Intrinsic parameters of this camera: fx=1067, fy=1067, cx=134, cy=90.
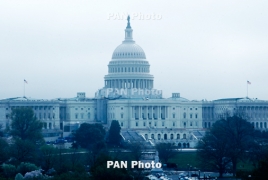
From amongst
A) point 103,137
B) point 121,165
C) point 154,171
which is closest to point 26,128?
point 103,137

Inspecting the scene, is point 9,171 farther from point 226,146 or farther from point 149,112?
point 149,112

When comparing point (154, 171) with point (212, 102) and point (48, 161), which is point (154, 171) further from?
point (212, 102)

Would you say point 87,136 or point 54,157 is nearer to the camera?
point 54,157

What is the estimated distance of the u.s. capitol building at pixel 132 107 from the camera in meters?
146

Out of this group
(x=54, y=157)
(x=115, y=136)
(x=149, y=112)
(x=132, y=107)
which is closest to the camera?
(x=54, y=157)

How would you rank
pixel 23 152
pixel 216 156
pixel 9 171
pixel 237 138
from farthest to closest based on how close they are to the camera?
pixel 237 138, pixel 23 152, pixel 216 156, pixel 9 171

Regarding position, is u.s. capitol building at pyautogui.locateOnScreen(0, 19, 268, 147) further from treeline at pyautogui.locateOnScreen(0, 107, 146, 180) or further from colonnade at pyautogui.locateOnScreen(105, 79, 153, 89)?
treeline at pyautogui.locateOnScreen(0, 107, 146, 180)

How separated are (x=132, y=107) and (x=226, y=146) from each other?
193 feet

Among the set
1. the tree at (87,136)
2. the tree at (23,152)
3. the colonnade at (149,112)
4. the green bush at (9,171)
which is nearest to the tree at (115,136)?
the tree at (87,136)

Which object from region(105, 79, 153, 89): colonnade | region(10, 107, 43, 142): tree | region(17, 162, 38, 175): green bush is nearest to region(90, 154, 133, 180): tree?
region(17, 162, 38, 175): green bush

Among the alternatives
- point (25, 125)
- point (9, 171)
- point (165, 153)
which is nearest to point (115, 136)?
point (25, 125)

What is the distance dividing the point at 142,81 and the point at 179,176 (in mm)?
78775

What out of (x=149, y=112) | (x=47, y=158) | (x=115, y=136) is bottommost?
(x=47, y=158)

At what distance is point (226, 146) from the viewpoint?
294ft
